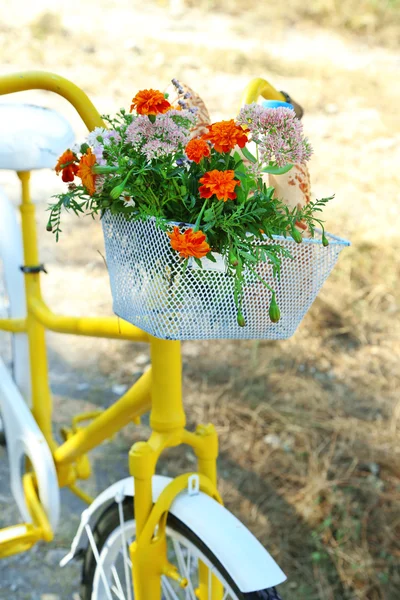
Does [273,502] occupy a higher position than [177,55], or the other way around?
[177,55]

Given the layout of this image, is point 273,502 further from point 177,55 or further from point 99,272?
point 177,55

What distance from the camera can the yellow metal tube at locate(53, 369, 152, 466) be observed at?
1275 mm

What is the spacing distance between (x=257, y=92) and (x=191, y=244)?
42 centimetres

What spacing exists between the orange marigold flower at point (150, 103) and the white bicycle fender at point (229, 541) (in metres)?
0.64

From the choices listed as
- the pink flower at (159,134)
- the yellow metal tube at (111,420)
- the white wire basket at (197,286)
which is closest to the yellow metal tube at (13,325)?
the yellow metal tube at (111,420)

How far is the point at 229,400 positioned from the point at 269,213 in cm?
167

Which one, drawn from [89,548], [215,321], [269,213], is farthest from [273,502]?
[269,213]

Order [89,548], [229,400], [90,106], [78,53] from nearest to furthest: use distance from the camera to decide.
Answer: [90,106] < [89,548] < [229,400] < [78,53]

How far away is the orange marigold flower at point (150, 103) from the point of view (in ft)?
2.97

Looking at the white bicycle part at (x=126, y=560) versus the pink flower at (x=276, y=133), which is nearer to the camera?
the pink flower at (x=276, y=133)

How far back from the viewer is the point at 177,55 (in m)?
5.39

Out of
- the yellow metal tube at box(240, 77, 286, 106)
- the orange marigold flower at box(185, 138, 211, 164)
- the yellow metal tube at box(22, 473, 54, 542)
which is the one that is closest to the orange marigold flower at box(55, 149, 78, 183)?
the orange marigold flower at box(185, 138, 211, 164)

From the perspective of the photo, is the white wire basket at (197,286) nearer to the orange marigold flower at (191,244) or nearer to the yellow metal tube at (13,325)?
the orange marigold flower at (191,244)

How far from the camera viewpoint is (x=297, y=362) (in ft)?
8.84
